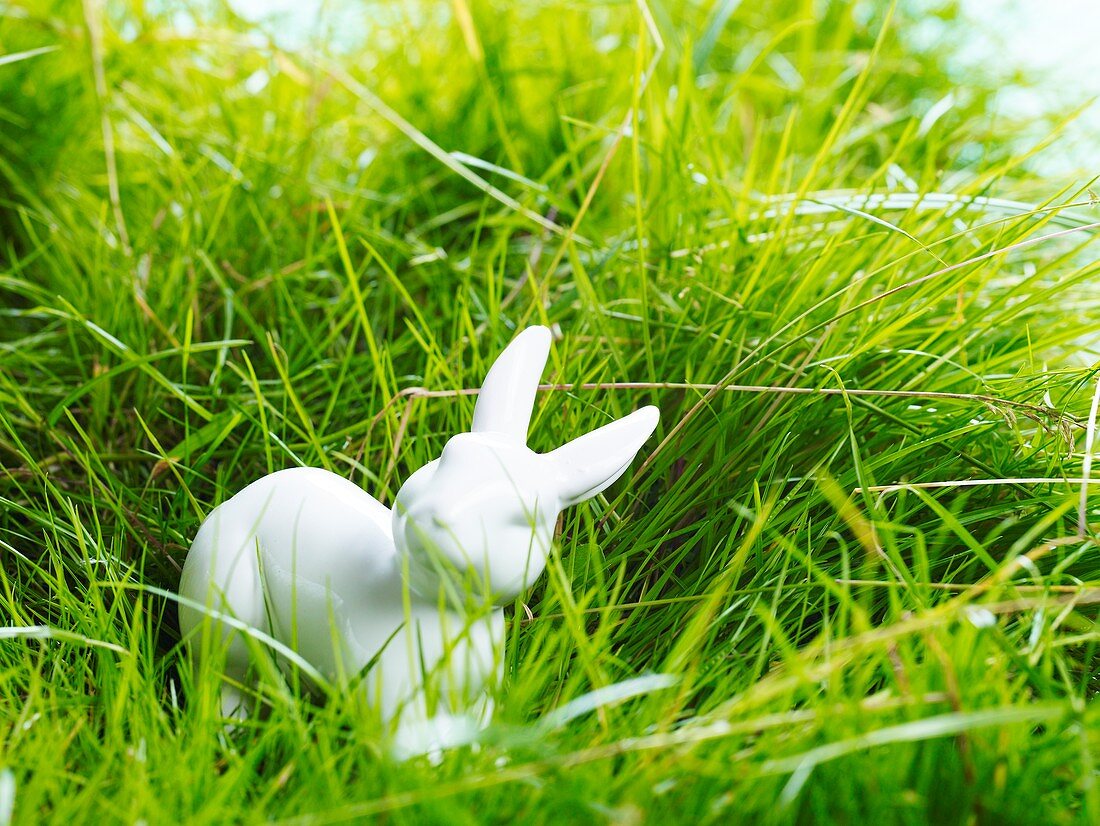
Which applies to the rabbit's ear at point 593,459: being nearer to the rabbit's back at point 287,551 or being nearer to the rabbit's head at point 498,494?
the rabbit's head at point 498,494

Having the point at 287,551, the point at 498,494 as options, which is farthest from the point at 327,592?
the point at 498,494

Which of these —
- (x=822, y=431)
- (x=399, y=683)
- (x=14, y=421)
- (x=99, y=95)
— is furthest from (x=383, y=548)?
(x=99, y=95)

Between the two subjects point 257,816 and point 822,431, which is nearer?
point 257,816

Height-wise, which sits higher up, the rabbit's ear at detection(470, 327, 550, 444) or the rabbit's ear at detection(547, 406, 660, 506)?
the rabbit's ear at detection(470, 327, 550, 444)

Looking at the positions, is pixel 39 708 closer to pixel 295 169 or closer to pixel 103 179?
pixel 295 169

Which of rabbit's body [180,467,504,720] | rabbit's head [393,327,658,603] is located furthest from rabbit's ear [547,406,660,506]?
rabbit's body [180,467,504,720]

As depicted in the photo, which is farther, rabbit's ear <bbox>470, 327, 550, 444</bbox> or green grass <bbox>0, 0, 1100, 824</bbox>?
rabbit's ear <bbox>470, 327, 550, 444</bbox>

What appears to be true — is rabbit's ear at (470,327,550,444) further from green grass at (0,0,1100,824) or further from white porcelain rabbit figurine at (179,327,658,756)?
green grass at (0,0,1100,824)
